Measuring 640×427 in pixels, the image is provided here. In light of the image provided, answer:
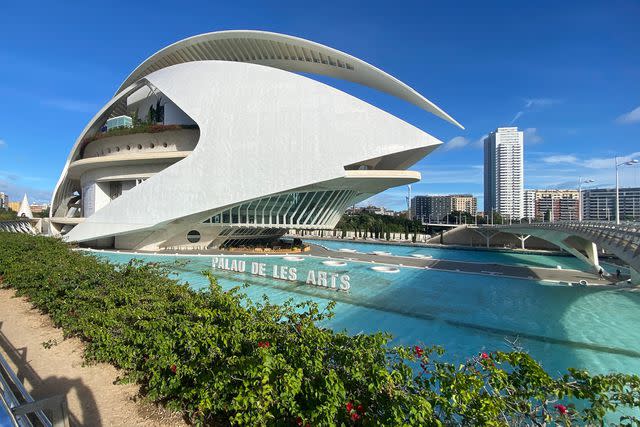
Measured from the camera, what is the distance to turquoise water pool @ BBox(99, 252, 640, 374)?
8.01 metres

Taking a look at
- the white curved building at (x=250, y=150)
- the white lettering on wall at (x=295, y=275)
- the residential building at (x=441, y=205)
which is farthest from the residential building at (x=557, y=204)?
the white lettering on wall at (x=295, y=275)

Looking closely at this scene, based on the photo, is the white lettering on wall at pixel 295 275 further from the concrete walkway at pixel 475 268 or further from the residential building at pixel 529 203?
the residential building at pixel 529 203

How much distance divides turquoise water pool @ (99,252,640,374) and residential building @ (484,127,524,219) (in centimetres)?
6965

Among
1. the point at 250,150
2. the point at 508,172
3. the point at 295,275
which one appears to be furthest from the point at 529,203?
the point at 295,275

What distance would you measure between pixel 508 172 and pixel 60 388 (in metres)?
91.7

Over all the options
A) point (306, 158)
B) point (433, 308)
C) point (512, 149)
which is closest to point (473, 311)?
point (433, 308)

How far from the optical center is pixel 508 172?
A: 80.6 metres

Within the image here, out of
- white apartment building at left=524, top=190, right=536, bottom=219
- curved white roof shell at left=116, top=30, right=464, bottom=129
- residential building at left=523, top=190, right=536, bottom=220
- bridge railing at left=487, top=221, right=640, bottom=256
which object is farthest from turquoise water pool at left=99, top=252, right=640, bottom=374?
white apartment building at left=524, top=190, right=536, bottom=219

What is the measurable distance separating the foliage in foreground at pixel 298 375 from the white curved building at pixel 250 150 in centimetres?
1541

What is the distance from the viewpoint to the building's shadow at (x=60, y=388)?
3787 mm

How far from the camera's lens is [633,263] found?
416 inches

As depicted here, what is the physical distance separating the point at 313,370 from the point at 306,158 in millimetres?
18019

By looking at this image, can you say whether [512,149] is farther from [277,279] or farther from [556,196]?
[277,279]

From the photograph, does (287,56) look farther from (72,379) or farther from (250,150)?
(72,379)
